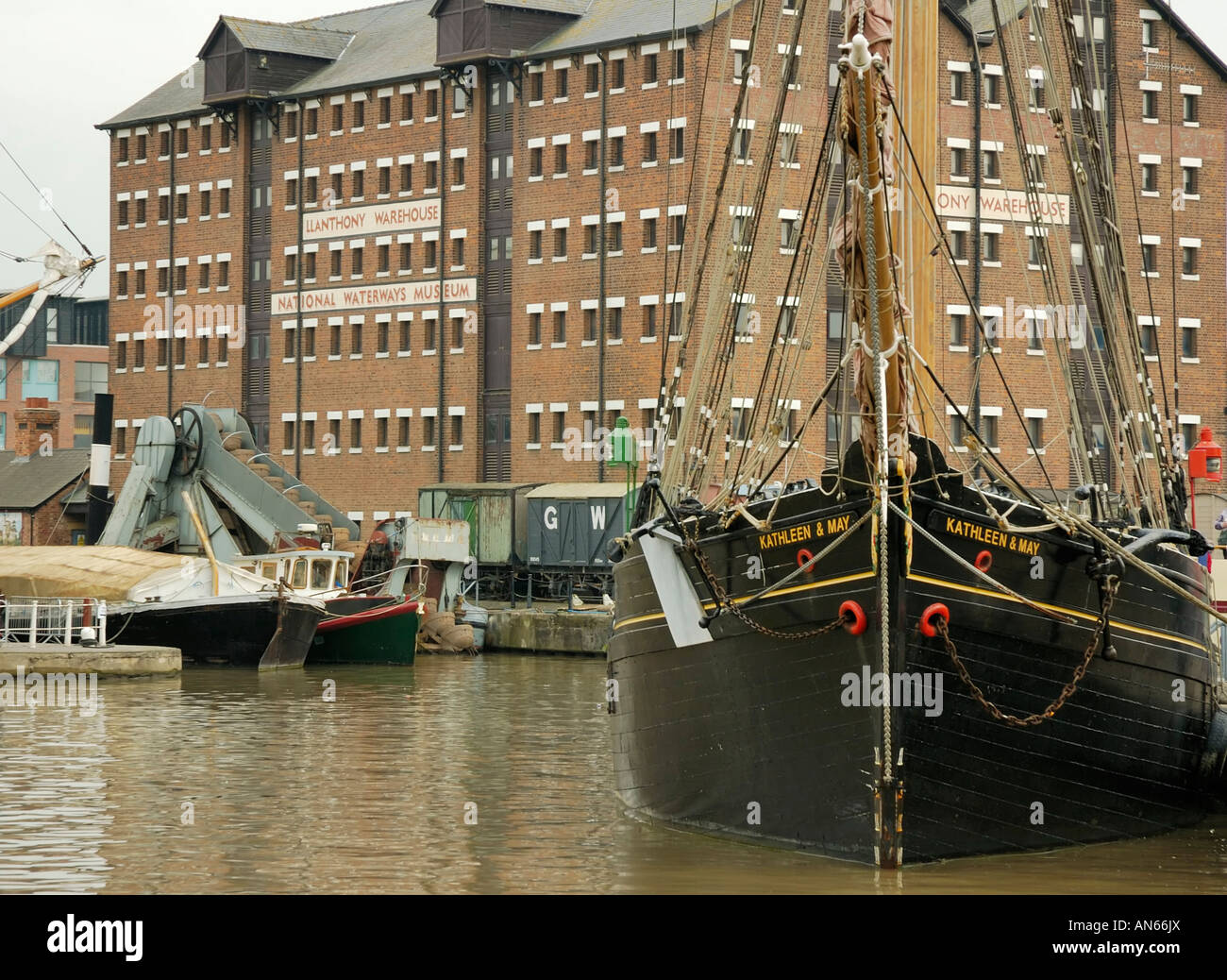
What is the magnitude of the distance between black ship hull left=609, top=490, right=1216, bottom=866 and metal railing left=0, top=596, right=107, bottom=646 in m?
27.0

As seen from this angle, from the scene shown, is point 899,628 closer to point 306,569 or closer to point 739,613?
point 739,613

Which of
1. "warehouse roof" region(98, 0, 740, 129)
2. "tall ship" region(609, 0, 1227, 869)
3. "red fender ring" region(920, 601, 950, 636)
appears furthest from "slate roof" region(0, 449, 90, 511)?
"red fender ring" region(920, 601, 950, 636)

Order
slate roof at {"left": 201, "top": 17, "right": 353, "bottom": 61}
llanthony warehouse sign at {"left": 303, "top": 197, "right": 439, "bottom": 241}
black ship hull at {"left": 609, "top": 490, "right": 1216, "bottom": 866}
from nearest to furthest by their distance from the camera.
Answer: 1. black ship hull at {"left": 609, "top": 490, "right": 1216, "bottom": 866}
2. llanthony warehouse sign at {"left": 303, "top": 197, "right": 439, "bottom": 241}
3. slate roof at {"left": 201, "top": 17, "right": 353, "bottom": 61}

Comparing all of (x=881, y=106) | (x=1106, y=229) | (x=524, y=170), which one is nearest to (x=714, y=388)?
(x=1106, y=229)

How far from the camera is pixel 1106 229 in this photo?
23422mm

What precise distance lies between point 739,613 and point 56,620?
3283cm

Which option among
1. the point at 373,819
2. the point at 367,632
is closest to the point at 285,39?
the point at 367,632

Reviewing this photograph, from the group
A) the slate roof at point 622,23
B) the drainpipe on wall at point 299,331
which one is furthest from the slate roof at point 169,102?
the slate roof at point 622,23

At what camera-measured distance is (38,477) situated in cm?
8956

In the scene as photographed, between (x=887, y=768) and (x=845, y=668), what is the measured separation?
96 cm

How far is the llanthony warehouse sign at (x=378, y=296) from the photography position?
255ft

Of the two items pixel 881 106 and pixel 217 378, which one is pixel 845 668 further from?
pixel 217 378

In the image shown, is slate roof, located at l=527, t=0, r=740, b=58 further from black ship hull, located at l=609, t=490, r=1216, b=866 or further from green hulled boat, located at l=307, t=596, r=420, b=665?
black ship hull, located at l=609, t=490, r=1216, b=866

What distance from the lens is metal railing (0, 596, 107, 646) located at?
1745 inches
